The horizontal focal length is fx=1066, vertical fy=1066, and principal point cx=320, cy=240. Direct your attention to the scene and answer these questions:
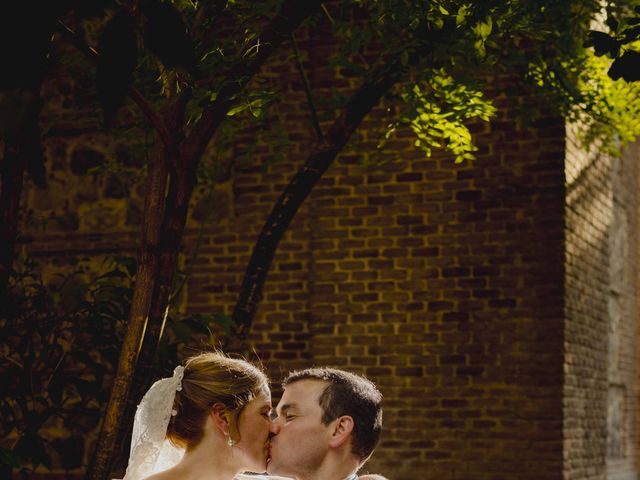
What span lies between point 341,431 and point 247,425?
48 centimetres

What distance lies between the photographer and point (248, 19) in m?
4.97

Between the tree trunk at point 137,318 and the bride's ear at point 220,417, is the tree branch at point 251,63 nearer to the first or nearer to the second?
the tree trunk at point 137,318

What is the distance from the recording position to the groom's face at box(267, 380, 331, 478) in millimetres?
3891

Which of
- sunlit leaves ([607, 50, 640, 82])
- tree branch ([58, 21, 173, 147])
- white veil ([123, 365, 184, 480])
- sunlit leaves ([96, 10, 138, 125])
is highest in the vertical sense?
tree branch ([58, 21, 173, 147])

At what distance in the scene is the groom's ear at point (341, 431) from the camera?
4020 mm

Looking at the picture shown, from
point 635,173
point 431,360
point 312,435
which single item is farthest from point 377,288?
point 635,173

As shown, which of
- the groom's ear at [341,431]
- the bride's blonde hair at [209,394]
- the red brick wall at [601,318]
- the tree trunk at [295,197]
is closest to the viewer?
the bride's blonde hair at [209,394]

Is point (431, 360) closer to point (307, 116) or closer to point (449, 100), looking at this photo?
point (307, 116)

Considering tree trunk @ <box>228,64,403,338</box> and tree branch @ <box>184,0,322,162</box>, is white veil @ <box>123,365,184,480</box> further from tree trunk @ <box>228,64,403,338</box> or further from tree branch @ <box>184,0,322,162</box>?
tree trunk @ <box>228,64,403,338</box>

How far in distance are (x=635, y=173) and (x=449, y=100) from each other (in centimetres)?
743

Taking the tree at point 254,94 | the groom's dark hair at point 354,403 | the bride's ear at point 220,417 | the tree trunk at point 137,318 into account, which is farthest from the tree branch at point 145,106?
the groom's dark hair at point 354,403

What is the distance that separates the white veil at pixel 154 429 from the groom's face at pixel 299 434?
0.40 metres

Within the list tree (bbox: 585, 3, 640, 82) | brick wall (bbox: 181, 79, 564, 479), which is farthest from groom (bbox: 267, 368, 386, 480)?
brick wall (bbox: 181, 79, 564, 479)

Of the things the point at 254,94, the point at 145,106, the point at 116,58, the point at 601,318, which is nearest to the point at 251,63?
the point at 254,94
